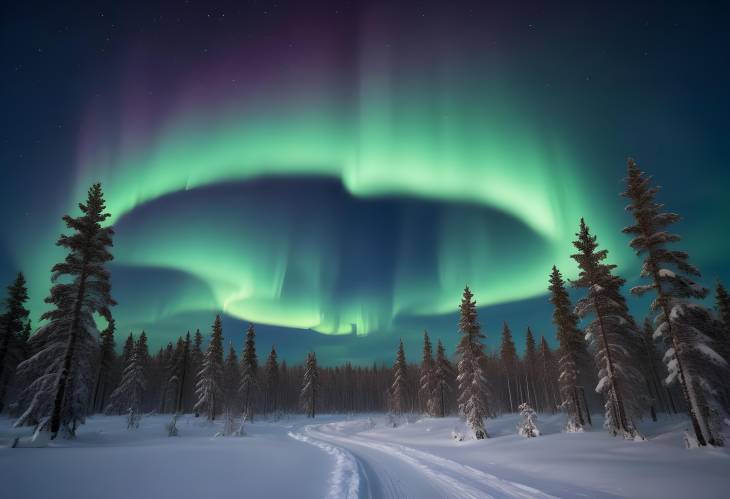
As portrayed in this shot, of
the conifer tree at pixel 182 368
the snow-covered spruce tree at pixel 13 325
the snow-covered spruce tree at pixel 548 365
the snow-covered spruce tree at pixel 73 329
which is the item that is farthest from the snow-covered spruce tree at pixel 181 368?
the snow-covered spruce tree at pixel 548 365

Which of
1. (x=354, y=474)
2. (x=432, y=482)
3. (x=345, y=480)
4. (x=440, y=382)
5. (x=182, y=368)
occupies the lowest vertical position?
(x=432, y=482)

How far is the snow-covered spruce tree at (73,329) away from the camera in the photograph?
2014 cm

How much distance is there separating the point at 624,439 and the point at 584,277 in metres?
10.6

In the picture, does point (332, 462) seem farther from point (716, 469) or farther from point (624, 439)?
point (624, 439)

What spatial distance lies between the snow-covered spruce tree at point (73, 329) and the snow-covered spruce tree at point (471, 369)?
27.3 metres

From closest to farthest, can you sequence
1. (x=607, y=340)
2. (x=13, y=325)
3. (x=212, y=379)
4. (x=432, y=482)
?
(x=432, y=482) < (x=607, y=340) < (x=13, y=325) < (x=212, y=379)

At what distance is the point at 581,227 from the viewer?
28.8m

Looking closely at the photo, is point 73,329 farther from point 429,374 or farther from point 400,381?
point 400,381

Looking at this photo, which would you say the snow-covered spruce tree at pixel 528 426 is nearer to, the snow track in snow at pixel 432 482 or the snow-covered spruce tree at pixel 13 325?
the snow track in snow at pixel 432 482

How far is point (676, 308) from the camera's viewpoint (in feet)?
63.3

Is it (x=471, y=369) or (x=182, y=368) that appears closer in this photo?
(x=471, y=369)

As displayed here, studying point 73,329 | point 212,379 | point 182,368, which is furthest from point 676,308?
point 182,368

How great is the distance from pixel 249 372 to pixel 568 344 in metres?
45.3

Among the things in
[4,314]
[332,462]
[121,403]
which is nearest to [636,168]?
[332,462]
